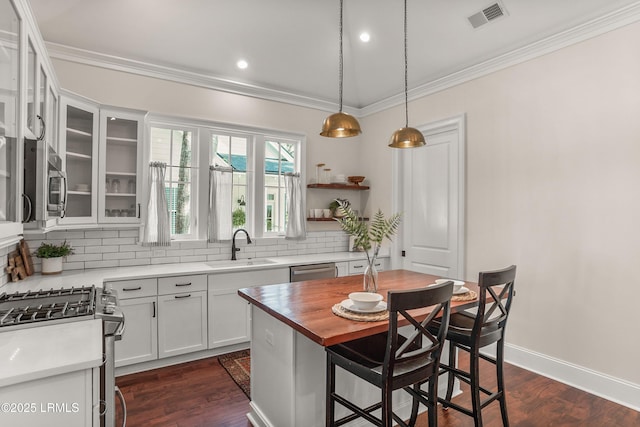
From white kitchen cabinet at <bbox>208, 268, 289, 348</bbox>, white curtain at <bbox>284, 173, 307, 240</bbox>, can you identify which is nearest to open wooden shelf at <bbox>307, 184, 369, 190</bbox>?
white curtain at <bbox>284, 173, 307, 240</bbox>

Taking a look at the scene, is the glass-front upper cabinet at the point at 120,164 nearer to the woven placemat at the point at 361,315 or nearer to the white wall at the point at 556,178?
the white wall at the point at 556,178

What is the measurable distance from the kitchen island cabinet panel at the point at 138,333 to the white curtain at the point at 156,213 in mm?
671

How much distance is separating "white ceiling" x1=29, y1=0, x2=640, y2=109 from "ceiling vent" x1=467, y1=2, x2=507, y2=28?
44 millimetres

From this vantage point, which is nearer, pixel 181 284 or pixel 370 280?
pixel 370 280

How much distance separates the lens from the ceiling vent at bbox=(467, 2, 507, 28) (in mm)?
3023

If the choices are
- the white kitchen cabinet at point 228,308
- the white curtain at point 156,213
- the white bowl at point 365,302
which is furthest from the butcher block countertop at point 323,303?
the white curtain at point 156,213

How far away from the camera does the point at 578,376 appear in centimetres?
288

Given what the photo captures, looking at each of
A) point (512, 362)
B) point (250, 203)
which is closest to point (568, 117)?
point (512, 362)

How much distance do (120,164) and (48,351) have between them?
2.30m

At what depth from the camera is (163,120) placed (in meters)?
3.72

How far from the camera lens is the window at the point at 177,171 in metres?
3.78

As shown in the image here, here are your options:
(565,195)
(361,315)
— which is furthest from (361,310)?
(565,195)

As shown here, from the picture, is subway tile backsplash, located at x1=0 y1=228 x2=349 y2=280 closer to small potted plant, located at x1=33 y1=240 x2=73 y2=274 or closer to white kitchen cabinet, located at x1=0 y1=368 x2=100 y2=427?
small potted plant, located at x1=33 y1=240 x2=73 y2=274

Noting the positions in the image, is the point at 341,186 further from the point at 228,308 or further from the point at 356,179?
the point at 228,308
